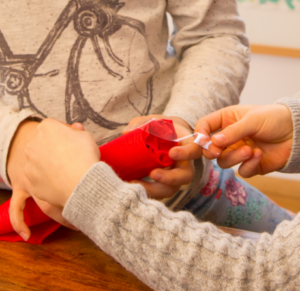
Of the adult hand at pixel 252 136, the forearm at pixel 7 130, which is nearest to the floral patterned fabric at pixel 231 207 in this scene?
the adult hand at pixel 252 136

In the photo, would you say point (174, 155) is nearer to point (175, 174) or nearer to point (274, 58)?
point (175, 174)

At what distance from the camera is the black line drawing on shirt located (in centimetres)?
56

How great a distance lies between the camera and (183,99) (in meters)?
0.59

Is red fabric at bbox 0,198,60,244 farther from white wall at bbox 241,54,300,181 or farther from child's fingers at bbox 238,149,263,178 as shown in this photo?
white wall at bbox 241,54,300,181

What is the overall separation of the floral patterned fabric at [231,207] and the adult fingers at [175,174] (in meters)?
0.21

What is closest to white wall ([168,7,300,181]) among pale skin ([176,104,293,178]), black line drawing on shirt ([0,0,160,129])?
black line drawing on shirt ([0,0,160,129])

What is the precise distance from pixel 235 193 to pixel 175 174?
312 millimetres

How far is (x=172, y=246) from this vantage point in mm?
351

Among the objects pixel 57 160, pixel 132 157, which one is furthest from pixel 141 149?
pixel 57 160

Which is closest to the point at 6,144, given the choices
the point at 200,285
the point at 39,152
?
the point at 39,152

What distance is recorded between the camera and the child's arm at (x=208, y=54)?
2.00ft

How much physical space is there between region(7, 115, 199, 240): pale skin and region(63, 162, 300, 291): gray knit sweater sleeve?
0.34 ft

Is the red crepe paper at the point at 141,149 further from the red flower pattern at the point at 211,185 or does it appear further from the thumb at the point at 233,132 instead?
the red flower pattern at the point at 211,185

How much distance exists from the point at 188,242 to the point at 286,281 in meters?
0.12
